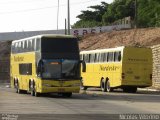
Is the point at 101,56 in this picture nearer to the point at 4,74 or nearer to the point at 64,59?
the point at 64,59

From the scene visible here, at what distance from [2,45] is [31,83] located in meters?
59.5

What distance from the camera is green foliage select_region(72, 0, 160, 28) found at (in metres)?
97.3

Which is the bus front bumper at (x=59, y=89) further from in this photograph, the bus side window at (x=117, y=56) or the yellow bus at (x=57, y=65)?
the bus side window at (x=117, y=56)

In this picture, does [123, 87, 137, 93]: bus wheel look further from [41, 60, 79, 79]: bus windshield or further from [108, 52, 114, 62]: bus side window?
[41, 60, 79, 79]: bus windshield

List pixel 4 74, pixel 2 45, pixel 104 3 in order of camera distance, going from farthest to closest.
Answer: pixel 104 3 → pixel 2 45 → pixel 4 74

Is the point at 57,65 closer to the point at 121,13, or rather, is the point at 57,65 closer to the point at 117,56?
the point at 117,56

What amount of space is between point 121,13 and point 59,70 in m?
81.7

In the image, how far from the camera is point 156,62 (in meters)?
49.6

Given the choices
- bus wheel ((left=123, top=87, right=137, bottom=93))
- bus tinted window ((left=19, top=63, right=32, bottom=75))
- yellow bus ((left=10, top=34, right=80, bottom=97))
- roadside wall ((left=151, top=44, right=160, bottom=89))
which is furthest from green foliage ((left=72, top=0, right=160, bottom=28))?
yellow bus ((left=10, top=34, right=80, bottom=97))

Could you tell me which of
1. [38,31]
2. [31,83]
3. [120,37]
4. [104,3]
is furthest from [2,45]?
[31,83]

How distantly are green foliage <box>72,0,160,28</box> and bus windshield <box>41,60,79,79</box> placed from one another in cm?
4889

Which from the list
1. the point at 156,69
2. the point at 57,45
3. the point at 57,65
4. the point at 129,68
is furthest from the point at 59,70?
the point at 156,69

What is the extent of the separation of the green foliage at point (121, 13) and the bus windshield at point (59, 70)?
160ft

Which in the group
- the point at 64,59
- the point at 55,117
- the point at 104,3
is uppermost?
the point at 104,3
